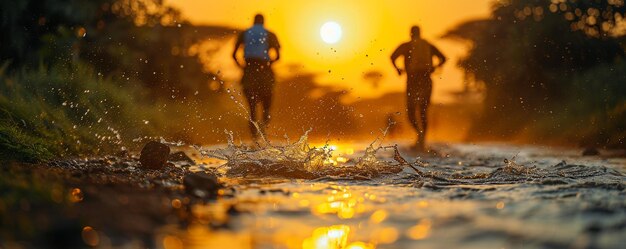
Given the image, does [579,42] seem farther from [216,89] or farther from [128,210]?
[128,210]

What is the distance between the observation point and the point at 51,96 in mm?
11477

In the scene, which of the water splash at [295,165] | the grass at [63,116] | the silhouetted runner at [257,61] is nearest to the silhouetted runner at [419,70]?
the silhouetted runner at [257,61]

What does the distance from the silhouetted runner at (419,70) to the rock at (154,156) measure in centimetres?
680

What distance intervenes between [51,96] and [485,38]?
28.8 metres

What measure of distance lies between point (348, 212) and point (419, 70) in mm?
10098

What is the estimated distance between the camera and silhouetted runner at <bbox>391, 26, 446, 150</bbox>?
14680mm

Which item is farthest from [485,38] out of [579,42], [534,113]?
[534,113]

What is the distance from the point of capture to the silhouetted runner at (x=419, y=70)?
48.2ft

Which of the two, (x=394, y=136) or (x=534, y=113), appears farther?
(x=534, y=113)

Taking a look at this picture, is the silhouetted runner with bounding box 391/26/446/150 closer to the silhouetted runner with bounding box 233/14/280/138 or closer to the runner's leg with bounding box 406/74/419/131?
the runner's leg with bounding box 406/74/419/131

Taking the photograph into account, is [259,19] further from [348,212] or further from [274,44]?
[348,212]

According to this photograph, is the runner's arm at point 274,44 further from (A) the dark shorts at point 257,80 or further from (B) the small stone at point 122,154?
(B) the small stone at point 122,154

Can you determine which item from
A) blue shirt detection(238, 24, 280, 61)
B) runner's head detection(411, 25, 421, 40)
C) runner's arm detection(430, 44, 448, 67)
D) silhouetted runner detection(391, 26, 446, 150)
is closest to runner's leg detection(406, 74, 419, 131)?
silhouetted runner detection(391, 26, 446, 150)

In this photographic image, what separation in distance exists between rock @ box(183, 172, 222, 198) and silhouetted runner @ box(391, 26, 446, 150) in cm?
910
